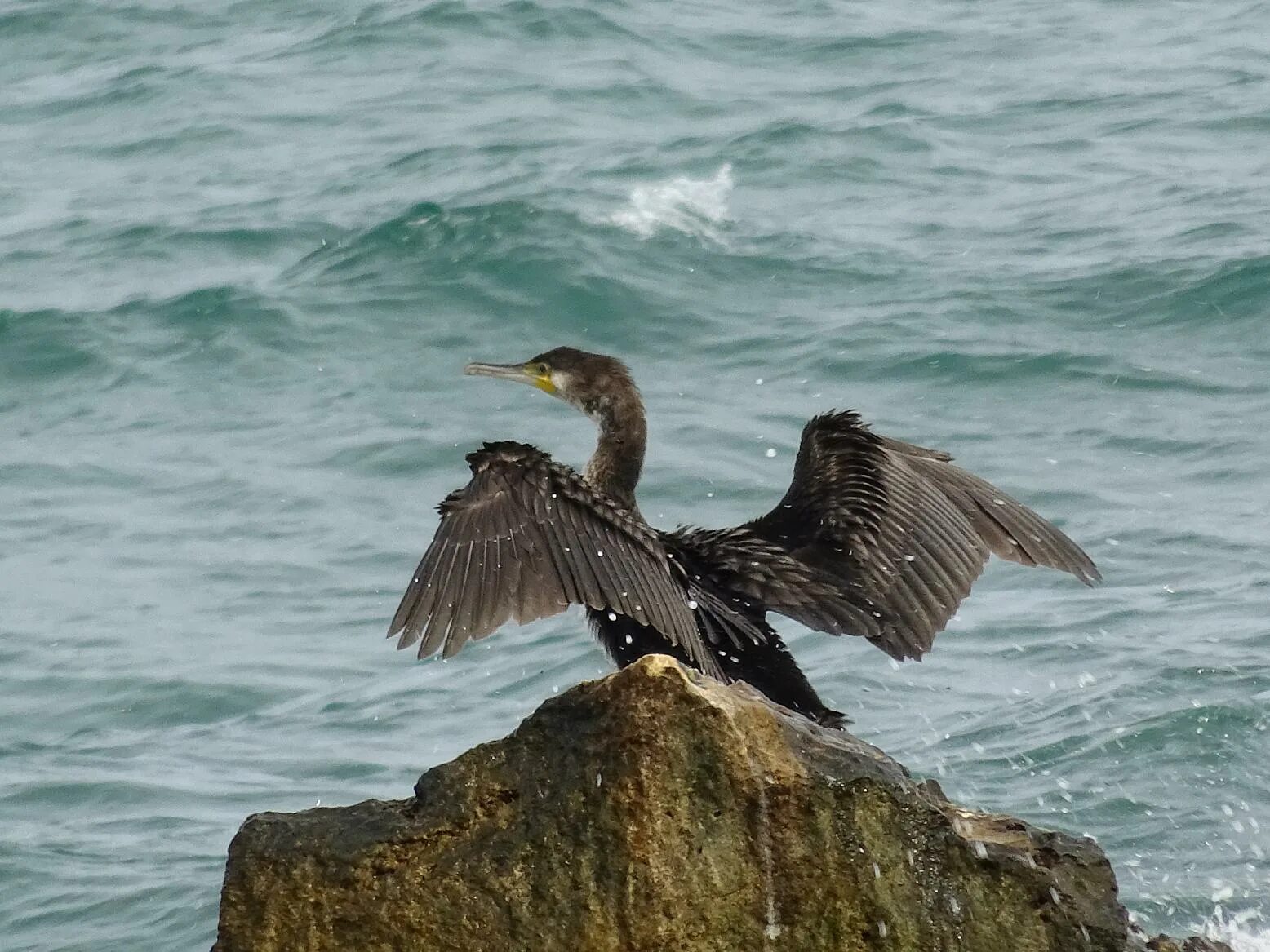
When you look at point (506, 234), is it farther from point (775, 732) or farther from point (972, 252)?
point (775, 732)

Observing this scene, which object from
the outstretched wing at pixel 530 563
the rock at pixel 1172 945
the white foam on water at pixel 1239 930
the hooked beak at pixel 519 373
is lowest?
the white foam on water at pixel 1239 930

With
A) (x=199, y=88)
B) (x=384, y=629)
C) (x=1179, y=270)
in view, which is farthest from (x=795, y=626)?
(x=199, y=88)

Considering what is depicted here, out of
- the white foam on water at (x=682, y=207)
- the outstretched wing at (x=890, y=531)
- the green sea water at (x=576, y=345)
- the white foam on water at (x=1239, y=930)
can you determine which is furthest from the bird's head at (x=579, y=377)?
the white foam on water at (x=682, y=207)

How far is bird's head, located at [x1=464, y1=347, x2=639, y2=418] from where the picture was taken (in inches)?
235

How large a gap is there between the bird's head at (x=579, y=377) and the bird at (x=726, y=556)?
0.01 metres

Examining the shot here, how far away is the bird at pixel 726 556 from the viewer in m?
4.71

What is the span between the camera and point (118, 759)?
7980 millimetres

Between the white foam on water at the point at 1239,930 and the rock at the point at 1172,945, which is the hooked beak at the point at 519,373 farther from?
the rock at the point at 1172,945

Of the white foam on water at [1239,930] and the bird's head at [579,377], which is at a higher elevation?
the bird's head at [579,377]

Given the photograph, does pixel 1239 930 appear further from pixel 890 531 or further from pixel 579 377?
pixel 579 377

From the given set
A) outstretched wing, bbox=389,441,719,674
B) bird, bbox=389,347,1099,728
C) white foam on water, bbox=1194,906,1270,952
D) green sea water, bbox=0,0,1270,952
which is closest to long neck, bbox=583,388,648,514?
bird, bbox=389,347,1099,728

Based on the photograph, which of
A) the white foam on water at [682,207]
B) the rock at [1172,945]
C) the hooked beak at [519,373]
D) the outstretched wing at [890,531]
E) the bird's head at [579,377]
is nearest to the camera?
the rock at [1172,945]

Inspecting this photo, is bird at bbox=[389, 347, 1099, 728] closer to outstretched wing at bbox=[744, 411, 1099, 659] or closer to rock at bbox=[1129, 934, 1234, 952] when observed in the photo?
outstretched wing at bbox=[744, 411, 1099, 659]

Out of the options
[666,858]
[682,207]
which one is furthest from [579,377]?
[682,207]
